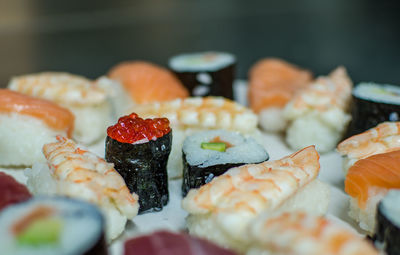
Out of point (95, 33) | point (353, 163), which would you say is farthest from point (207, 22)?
point (353, 163)

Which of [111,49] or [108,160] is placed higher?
[108,160]

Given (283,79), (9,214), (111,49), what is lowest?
(111,49)

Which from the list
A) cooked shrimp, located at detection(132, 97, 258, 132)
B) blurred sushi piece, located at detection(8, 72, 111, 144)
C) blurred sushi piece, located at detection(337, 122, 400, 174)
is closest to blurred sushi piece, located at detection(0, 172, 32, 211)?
cooked shrimp, located at detection(132, 97, 258, 132)

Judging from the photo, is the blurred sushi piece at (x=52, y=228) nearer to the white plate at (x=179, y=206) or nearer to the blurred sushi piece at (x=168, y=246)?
the blurred sushi piece at (x=168, y=246)

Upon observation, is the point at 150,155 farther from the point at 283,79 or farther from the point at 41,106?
the point at 283,79

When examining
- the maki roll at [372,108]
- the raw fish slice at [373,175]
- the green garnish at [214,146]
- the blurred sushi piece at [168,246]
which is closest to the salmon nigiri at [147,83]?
the green garnish at [214,146]

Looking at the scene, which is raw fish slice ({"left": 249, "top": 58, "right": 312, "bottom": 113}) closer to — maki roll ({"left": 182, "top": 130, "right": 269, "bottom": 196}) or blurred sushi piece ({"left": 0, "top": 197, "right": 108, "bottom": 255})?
maki roll ({"left": 182, "top": 130, "right": 269, "bottom": 196})

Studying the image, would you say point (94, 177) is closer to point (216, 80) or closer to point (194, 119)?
point (194, 119)
